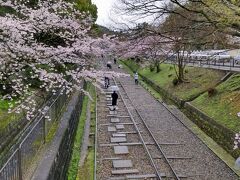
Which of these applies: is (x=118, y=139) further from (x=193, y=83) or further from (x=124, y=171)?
(x=193, y=83)

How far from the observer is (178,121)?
2234 centimetres

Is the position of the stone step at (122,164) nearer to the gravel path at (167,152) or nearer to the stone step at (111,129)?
the gravel path at (167,152)

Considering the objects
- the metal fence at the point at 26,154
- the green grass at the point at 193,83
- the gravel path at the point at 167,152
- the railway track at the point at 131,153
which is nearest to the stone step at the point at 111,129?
the railway track at the point at 131,153

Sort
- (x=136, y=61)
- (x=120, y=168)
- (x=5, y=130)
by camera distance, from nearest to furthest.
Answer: (x=5, y=130) → (x=120, y=168) → (x=136, y=61)

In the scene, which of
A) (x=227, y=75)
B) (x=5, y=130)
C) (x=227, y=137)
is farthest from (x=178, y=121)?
(x=5, y=130)

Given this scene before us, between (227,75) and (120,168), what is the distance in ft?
55.2

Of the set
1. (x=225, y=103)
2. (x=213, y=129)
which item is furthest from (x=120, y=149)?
(x=225, y=103)

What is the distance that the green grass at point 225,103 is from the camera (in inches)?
743

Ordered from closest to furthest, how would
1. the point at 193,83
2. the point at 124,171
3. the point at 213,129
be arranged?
the point at 124,171 → the point at 213,129 → the point at 193,83

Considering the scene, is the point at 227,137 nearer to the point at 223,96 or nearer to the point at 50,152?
the point at 223,96

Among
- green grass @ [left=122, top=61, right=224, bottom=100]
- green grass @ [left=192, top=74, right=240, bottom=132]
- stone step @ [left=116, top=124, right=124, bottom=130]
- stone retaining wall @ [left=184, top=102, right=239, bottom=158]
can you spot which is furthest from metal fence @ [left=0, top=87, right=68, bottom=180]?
green grass @ [left=122, top=61, right=224, bottom=100]

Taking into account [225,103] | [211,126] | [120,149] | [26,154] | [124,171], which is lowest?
[124,171]

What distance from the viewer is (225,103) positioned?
72.0 ft

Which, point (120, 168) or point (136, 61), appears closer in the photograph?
point (120, 168)
